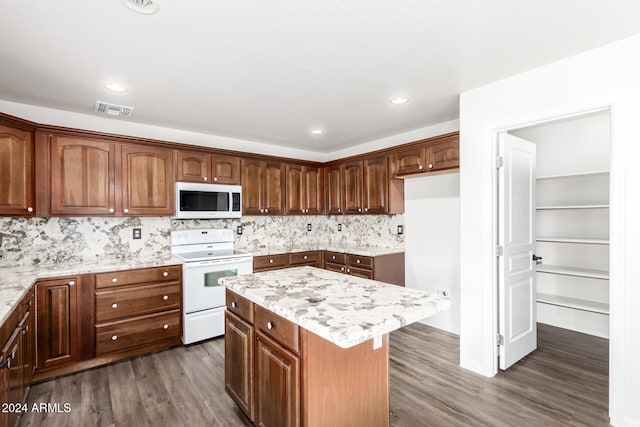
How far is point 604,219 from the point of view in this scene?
11.3 feet

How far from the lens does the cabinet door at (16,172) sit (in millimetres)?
2494

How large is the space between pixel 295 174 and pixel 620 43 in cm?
355

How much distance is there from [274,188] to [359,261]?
1.57 meters

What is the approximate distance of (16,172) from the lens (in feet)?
8.52

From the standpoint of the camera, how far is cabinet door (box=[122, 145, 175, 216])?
327 centimetres

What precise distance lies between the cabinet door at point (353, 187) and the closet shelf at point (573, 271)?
2.25 meters

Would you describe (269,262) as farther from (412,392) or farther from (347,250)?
(412,392)

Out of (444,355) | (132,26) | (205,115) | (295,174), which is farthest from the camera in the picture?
(295,174)

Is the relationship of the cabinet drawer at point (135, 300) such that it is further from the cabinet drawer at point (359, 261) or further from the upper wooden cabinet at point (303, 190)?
the cabinet drawer at point (359, 261)

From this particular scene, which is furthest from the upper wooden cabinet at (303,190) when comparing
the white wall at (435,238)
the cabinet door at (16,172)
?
the cabinet door at (16,172)

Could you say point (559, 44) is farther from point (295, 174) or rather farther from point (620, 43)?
point (295, 174)

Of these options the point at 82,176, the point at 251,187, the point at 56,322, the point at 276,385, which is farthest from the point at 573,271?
the point at 82,176

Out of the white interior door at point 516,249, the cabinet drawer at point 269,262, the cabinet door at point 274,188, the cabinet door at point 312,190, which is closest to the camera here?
the white interior door at point 516,249

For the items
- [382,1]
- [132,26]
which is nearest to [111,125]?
[132,26]
